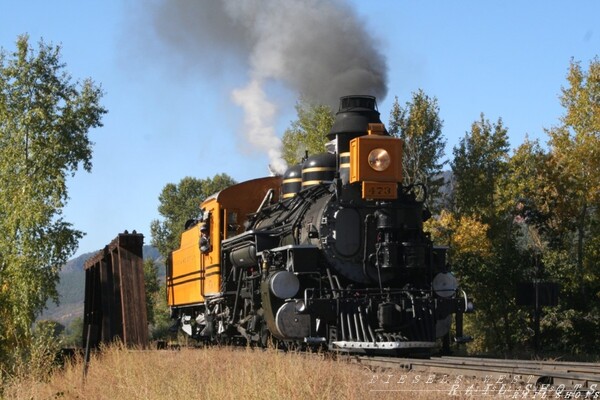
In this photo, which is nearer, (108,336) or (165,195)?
(108,336)

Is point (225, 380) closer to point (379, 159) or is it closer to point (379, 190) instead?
point (379, 190)

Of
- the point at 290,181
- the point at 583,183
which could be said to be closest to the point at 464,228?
the point at 583,183

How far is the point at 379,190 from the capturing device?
15578 mm

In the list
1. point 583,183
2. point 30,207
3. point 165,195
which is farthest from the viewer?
point 165,195

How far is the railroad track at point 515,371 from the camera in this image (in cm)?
952

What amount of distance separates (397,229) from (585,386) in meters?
6.47

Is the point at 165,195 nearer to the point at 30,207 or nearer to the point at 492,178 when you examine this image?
the point at 492,178

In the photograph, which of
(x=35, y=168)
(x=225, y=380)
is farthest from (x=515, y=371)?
(x=35, y=168)

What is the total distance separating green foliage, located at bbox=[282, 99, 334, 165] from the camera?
47812 mm

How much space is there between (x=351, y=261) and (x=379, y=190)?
4.42 ft

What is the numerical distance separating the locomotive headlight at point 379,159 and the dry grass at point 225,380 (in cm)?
402

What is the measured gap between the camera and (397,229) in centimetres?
1553

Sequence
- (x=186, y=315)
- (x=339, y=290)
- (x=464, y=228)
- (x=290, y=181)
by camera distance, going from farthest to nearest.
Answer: (x=464, y=228) < (x=186, y=315) < (x=290, y=181) < (x=339, y=290)

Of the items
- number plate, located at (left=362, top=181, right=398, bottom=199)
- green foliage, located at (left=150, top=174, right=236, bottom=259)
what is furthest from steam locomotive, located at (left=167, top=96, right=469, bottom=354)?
green foliage, located at (left=150, top=174, right=236, bottom=259)
